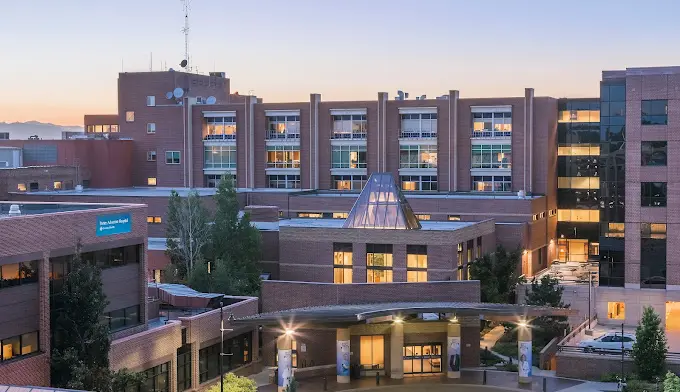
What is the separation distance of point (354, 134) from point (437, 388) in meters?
51.0

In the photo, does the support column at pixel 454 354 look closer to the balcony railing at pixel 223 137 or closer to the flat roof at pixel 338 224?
the flat roof at pixel 338 224

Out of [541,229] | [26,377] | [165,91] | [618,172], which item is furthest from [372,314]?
[165,91]

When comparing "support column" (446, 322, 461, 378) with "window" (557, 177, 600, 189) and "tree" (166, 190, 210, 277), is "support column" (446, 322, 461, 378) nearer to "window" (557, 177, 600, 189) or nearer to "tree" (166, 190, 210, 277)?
"tree" (166, 190, 210, 277)

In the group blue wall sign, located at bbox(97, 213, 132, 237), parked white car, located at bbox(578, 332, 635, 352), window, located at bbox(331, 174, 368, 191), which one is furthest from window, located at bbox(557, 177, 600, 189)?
blue wall sign, located at bbox(97, 213, 132, 237)

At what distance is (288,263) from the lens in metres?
74.5

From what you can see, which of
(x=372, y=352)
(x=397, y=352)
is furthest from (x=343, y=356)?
(x=397, y=352)

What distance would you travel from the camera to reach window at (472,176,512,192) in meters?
98.3

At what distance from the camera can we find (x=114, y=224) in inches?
1882

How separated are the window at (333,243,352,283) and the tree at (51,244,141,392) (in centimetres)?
2992

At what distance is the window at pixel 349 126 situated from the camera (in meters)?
103

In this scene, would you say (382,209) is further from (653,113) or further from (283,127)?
(283,127)

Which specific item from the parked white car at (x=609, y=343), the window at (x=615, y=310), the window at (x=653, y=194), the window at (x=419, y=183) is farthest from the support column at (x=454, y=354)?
the window at (x=419, y=183)

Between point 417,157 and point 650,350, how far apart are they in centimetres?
4916

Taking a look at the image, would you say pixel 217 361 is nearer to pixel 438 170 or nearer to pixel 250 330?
pixel 250 330
